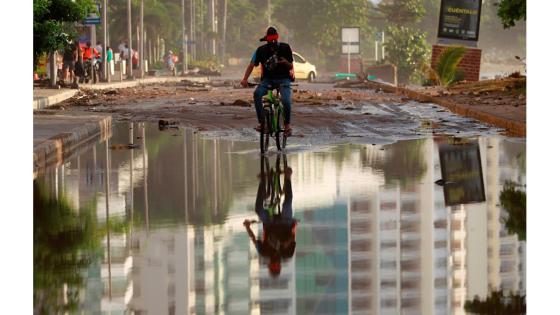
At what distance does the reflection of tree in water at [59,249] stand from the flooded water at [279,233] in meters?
0.01

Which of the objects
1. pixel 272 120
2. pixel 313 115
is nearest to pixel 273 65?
pixel 272 120

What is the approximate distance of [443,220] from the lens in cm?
1347

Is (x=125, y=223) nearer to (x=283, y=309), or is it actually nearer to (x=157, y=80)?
(x=283, y=309)

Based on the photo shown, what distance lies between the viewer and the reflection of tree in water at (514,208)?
12.7 m

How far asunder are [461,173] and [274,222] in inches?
203

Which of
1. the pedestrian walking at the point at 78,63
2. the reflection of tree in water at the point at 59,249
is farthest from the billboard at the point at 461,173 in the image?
the pedestrian walking at the point at 78,63

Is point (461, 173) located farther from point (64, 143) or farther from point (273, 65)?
point (64, 143)

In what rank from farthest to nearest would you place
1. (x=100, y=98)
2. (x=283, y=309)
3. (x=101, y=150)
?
(x=100, y=98), (x=101, y=150), (x=283, y=309)

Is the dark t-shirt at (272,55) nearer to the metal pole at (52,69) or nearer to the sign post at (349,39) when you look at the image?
the metal pole at (52,69)

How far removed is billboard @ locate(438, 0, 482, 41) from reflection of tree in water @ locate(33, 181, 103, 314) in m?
41.3

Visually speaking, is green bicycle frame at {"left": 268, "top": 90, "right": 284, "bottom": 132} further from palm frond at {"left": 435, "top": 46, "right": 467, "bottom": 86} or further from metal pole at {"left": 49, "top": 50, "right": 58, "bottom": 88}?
palm frond at {"left": 435, "top": 46, "right": 467, "bottom": 86}
